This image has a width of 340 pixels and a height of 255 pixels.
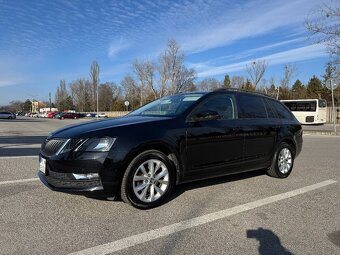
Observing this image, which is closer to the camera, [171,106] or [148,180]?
[148,180]

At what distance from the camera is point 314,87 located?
7788cm

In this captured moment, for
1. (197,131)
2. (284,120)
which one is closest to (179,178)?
(197,131)

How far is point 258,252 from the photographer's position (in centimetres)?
340

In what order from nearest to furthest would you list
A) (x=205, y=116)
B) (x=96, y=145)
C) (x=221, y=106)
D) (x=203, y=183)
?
(x=96, y=145)
(x=205, y=116)
(x=221, y=106)
(x=203, y=183)

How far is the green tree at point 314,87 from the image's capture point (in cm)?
7281

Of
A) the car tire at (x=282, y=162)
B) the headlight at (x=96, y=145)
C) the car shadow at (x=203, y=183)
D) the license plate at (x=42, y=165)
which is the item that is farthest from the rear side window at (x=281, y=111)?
the license plate at (x=42, y=165)

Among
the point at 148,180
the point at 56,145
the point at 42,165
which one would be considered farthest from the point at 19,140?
the point at 148,180

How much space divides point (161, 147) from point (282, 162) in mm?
3036

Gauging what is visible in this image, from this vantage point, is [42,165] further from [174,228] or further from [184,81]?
[184,81]

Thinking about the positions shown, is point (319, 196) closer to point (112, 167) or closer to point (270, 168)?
point (270, 168)

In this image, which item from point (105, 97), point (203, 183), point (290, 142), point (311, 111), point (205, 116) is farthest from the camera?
point (105, 97)

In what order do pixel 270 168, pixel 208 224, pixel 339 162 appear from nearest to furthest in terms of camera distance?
pixel 208 224
pixel 270 168
pixel 339 162

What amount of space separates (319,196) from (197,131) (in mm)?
2197

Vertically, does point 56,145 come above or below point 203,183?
above
